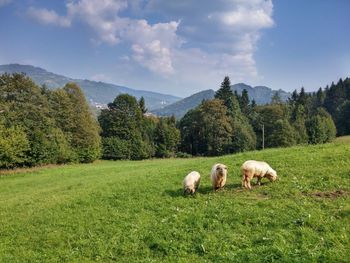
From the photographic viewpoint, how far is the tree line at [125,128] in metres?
67.7

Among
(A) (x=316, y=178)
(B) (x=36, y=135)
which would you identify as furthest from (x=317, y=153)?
(B) (x=36, y=135)

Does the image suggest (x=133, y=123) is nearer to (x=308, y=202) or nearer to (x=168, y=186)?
(x=168, y=186)

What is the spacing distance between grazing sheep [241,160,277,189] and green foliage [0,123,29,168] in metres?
50.6

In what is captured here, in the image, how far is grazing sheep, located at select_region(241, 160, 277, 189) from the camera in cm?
1720

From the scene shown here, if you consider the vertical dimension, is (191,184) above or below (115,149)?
above

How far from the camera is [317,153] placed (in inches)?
925

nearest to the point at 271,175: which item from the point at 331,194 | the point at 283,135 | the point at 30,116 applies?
the point at 331,194

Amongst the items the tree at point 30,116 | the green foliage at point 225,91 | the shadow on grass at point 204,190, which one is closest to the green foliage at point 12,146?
the tree at point 30,116

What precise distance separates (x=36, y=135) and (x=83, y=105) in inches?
608

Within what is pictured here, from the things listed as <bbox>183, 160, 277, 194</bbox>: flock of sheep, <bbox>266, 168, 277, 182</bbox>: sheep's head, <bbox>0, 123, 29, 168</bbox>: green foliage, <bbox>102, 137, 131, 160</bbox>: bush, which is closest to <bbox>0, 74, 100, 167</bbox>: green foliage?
<bbox>0, 123, 29, 168</bbox>: green foliage

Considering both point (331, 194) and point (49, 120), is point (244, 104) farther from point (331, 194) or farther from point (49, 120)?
point (331, 194)

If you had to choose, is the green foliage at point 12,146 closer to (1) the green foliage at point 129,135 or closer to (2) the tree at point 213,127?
(1) the green foliage at point 129,135

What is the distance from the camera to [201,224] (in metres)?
13.6

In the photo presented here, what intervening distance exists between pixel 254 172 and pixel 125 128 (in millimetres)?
83282
